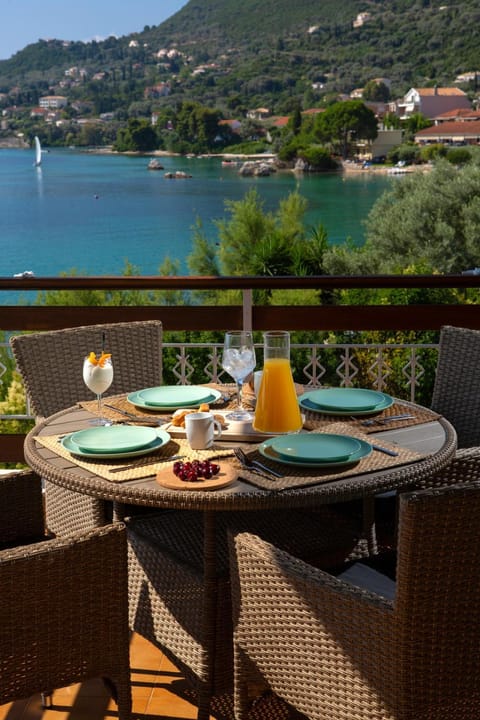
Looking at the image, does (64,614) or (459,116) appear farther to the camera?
(459,116)

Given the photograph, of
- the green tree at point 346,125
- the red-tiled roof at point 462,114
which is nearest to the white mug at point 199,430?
the red-tiled roof at point 462,114

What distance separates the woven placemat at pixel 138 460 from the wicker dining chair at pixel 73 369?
384 millimetres

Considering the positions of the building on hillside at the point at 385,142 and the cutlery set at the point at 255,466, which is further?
the building on hillside at the point at 385,142

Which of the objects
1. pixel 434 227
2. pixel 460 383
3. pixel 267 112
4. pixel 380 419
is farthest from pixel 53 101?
pixel 380 419

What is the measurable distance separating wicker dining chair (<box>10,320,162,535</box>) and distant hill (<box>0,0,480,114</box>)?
2537cm

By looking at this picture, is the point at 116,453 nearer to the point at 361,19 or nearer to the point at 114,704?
the point at 114,704

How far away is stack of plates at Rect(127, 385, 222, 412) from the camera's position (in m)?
1.96

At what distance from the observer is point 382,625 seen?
48.5 inches

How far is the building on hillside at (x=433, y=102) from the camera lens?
2481 centimetres

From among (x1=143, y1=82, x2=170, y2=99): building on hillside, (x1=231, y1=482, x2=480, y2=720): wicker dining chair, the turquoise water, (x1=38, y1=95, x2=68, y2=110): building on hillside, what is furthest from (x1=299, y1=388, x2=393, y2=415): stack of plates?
(x1=143, y1=82, x2=170, y2=99): building on hillside

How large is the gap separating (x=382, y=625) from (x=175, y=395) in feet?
3.08

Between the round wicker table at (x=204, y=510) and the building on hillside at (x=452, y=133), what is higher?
the building on hillside at (x=452, y=133)

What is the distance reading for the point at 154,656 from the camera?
2.11 metres

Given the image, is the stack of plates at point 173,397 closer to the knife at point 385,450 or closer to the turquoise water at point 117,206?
the knife at point 385,450
